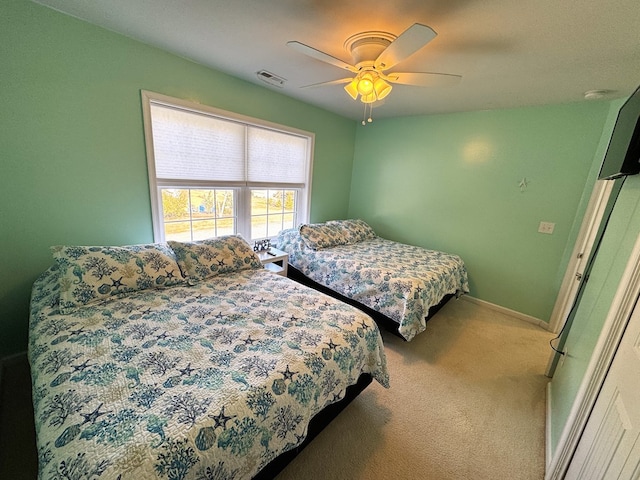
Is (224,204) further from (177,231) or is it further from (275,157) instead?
(275,157)

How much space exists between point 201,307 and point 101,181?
1.33 metres

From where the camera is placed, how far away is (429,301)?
2.31 metres

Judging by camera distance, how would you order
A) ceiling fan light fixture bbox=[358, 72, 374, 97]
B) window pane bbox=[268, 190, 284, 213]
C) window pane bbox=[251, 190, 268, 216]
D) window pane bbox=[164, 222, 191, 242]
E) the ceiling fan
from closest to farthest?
1. the ceiling fan
2. ceiling fan light fixture bbox=[358, 72, 374, 97]
3. window pane bbox=[164, 222, 191, 242]
4. window pane bbox=[251, 190, 268, 216]
5. window pane bbox=[268, 190, 284, 213]

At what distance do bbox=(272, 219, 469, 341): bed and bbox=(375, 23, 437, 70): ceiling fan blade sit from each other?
166 cm

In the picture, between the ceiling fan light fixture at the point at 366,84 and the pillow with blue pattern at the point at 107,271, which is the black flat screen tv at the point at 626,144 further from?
the pillow with blue pattern at the point at 107,271

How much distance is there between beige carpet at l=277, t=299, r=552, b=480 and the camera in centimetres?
134

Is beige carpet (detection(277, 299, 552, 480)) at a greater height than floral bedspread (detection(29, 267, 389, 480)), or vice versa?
floral bedspread (detection(29, 267, 389, 480))

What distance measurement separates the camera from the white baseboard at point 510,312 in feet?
9.21

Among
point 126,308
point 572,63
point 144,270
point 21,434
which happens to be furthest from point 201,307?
point 572,63

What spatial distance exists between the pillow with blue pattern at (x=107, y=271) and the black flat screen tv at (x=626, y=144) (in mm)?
2648

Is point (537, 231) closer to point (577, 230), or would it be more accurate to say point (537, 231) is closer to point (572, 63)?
point (577, 230)

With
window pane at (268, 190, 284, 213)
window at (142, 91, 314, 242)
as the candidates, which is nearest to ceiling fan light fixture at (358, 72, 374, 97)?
window at (142, 91, 314, 242)

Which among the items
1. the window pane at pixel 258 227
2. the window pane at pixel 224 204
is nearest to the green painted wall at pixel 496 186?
the window pane at pixel 258 227

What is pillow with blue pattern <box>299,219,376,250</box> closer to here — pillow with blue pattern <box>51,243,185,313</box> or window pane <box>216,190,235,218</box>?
window pane <box>216,190,235,218</box>
